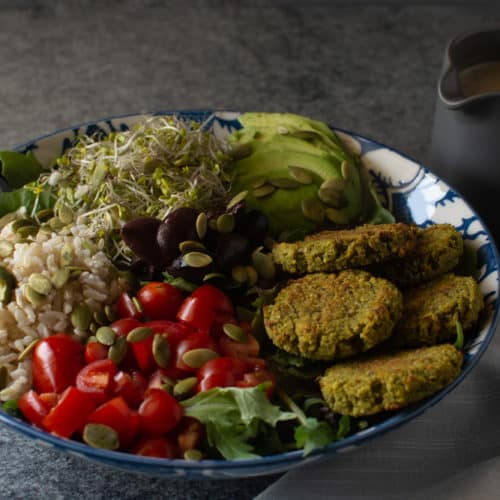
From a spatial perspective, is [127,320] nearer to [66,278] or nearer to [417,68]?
[66,278]

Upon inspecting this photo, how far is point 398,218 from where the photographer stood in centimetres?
296

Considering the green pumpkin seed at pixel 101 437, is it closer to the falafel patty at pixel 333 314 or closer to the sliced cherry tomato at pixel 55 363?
the sliced cherry tomato at pixel 55 363

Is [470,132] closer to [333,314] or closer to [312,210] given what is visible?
[312,210]

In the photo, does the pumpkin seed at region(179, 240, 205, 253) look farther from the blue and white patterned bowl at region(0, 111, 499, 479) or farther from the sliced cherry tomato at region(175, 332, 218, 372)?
the blue and white patterned bowl at region(0, 111, 499, 479)

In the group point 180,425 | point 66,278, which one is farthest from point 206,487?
point 66,278

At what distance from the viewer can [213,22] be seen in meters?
5.13

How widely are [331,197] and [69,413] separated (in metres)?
1.33

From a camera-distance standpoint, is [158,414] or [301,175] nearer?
[158,414]

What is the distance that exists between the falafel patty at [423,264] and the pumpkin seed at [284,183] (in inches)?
23.9

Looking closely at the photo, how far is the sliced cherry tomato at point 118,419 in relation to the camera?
6.22 ft

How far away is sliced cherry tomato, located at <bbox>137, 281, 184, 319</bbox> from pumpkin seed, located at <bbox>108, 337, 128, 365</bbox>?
0.62ft

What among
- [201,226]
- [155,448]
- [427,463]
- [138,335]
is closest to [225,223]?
[201,226]

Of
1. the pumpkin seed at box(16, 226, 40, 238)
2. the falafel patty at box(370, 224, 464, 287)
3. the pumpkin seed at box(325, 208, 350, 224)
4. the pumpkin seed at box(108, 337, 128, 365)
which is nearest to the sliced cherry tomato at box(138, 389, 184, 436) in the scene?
the pumpkin seed at box(108, 337, 128, 365)

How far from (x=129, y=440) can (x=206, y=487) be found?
0.32 metres
